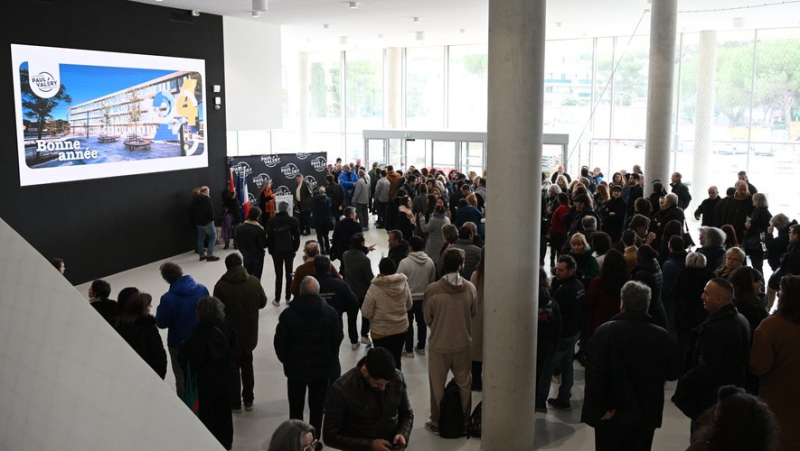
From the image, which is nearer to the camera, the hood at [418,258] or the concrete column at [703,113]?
the hood at [418,258]

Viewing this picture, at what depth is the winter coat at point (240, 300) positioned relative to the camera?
581cm

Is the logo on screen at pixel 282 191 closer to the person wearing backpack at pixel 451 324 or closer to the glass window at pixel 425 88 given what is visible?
the glass window at pixel 425 88

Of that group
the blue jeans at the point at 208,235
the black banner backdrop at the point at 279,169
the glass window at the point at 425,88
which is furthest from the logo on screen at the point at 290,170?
the glass window at the point at 425,88

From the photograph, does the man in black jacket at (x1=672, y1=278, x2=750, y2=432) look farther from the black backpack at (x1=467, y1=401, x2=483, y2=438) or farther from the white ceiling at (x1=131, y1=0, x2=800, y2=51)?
the white ceiling at (x1=131, y1=0, x2=800, y2=51)

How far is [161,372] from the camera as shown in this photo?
198 inches

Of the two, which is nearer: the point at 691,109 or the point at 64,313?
the point at 64,313

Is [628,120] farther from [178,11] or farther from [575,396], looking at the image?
[575,396]

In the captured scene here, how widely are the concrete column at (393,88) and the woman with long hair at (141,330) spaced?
19.0 metres

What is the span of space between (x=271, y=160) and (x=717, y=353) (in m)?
12.2

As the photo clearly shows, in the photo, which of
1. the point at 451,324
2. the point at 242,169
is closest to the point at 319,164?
the point at 242,169

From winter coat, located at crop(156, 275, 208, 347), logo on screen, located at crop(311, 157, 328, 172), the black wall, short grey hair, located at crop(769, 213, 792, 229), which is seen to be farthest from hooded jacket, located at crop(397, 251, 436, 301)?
logo on screen, located at crop(311, 157, 328, 172)

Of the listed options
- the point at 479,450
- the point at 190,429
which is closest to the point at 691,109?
Result: the point at 479,450

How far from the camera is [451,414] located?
559 cm

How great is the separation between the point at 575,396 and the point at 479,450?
1487 mm
